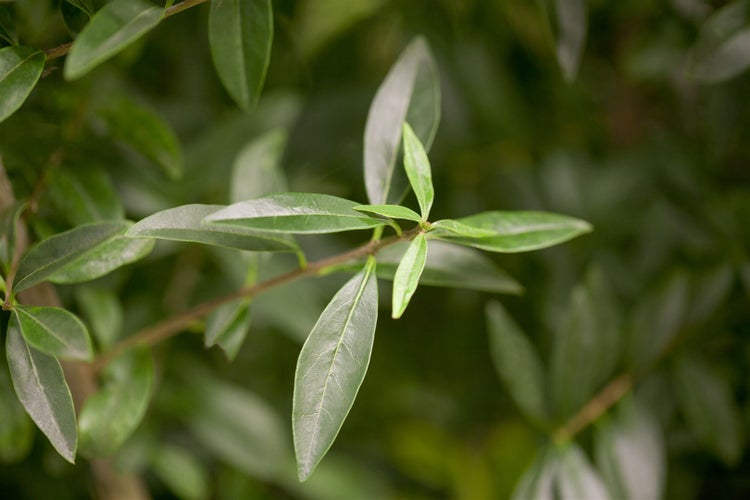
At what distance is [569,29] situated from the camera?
589 millimetres

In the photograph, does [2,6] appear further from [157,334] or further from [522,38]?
[522,38]

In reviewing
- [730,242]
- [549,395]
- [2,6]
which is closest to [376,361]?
[549,395]

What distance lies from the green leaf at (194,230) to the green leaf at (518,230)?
12 centimetres

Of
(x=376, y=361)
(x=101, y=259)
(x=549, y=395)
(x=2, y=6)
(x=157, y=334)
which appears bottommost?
(x=376, y=361)

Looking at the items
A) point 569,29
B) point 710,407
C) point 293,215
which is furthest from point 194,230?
point 710,407

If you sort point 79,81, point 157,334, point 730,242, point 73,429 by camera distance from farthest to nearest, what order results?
point 730,242 → point 79,81 → point 157,334 → point 73,429

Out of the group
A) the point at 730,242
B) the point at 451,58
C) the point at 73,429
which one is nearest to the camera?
the point at 73,429

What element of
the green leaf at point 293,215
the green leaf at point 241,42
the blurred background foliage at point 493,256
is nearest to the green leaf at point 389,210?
the green leaf at point 293,215

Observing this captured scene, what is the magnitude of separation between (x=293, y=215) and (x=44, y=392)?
0.18 m

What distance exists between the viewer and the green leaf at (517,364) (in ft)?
2.15

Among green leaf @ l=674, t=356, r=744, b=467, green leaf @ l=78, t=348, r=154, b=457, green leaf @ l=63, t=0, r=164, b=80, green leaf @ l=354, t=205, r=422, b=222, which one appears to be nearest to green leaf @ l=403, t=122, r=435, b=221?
green leaf @ l=354, t=205, r=422, b=222

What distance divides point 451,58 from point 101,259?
684 mm

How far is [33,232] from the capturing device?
0.56 metres

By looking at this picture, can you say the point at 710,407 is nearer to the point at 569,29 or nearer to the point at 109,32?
the point at 569,29
